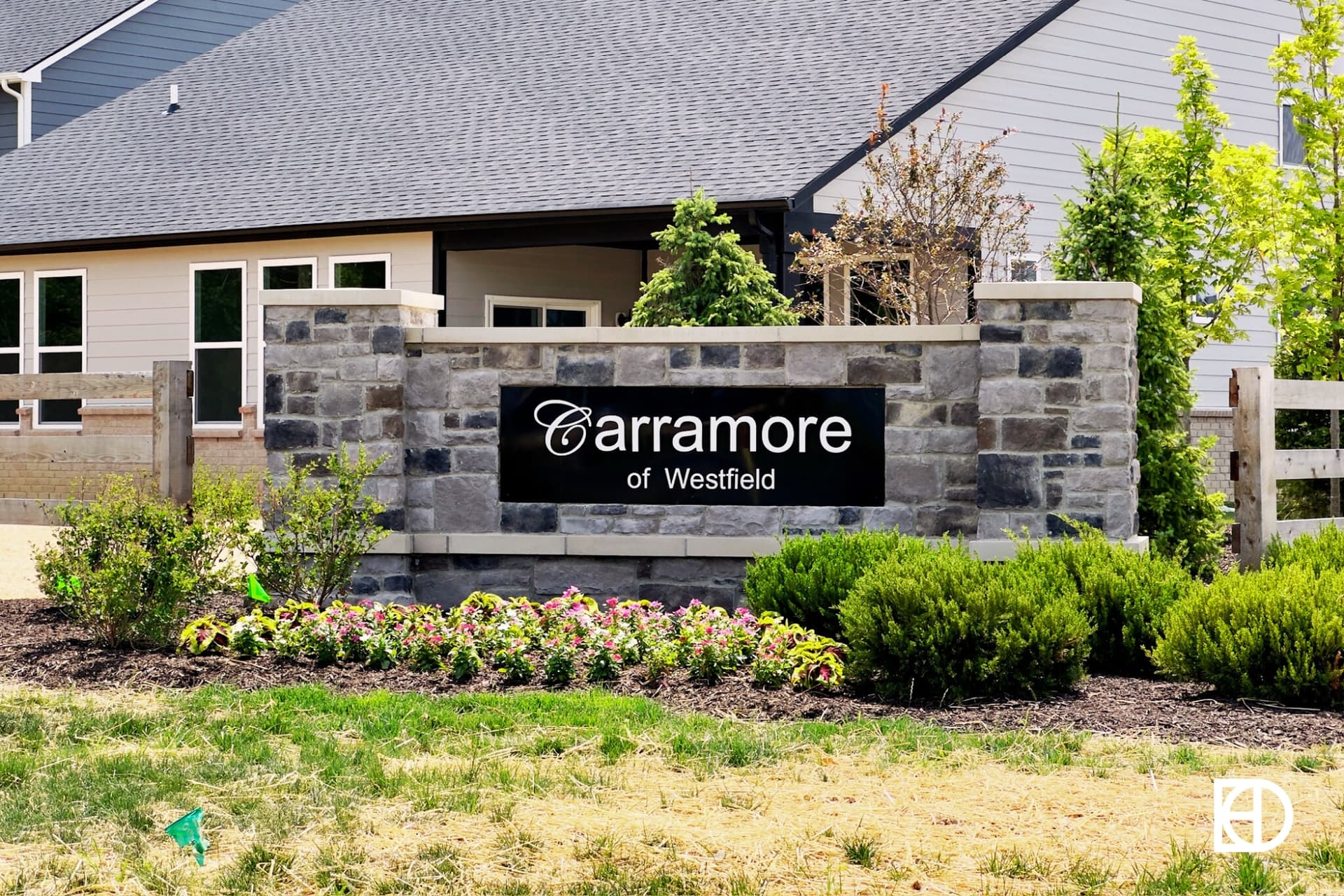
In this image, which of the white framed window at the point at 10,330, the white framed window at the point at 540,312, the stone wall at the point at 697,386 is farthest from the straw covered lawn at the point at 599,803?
the white framed window at the point at 10,330

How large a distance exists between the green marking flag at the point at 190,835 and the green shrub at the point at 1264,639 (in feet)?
16.0

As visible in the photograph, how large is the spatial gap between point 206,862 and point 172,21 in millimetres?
25957

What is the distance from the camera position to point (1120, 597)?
28.0 feet

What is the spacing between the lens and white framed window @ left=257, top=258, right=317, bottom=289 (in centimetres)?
1955

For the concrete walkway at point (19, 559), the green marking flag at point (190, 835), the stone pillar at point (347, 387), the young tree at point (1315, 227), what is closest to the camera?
the green marking flag at point (190, 835)

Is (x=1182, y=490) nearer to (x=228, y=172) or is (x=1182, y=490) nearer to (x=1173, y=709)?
(x=1173, y=709)

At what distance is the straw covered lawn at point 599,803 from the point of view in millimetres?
4844

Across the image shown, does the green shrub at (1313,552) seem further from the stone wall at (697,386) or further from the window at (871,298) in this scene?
the window at (871,298)

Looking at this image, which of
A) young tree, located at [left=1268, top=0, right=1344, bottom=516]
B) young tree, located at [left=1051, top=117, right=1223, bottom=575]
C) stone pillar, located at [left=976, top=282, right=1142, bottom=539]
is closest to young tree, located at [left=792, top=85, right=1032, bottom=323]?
young tree, located at [left=1268, top=0, right=1344, bottom=516]

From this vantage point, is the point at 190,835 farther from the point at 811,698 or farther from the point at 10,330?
the point at 10,330

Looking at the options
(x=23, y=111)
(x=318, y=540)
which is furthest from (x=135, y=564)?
(x=23, y=111)

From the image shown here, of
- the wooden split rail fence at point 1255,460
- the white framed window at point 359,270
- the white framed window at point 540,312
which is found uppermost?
the white framed window at point 359,270

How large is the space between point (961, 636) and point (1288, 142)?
53.7 feet

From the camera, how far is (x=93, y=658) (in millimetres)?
8695
